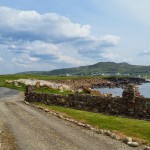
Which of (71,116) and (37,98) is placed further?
(37,98)

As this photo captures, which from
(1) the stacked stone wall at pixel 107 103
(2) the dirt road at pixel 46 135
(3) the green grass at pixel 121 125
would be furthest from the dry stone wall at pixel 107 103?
(2) the dirt road at pixel 46 135

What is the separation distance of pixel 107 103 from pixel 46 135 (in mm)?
15183

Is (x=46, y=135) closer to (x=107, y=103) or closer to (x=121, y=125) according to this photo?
(x=121, y=125)

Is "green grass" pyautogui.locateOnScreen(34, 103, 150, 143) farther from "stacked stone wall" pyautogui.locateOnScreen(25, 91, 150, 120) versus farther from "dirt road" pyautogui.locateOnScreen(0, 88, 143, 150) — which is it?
"stacked stone wall" pyautogui.locateOnScreen(25, 91, 150, 120)

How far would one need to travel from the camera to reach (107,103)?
41625 millimetres

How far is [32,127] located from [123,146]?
9721mm

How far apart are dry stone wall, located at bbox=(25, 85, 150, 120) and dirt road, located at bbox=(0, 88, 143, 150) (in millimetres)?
7025

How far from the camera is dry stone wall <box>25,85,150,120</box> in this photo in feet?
125

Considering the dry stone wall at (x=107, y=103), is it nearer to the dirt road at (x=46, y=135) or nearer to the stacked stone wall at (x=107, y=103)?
the stacked stone wall at (x=107, y=103)

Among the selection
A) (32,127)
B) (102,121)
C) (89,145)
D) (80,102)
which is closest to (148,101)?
(102,121)

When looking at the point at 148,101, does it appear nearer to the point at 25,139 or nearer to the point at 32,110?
the point at 32,110

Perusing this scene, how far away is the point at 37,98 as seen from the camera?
50344mm

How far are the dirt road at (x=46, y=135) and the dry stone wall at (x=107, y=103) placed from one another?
7025 mm

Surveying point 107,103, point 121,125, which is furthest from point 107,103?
point 121,125
